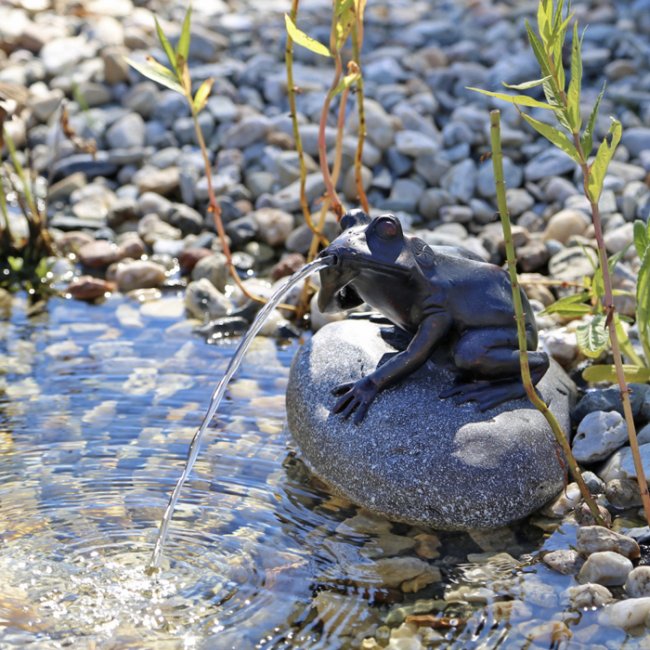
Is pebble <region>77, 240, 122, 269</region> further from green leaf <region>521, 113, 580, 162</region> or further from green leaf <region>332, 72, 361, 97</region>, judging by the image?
green leaf <region>521, 113, 580, 162</region>

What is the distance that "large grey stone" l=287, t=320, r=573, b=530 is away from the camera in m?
3.65

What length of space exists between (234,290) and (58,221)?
1514 millimetres

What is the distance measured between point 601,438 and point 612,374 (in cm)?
27

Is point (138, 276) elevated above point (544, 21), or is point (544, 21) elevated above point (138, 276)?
point (544, 21)

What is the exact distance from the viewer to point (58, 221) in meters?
6.82

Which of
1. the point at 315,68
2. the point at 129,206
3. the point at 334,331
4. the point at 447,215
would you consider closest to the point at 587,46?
the point at 315,68

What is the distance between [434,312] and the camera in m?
3.83

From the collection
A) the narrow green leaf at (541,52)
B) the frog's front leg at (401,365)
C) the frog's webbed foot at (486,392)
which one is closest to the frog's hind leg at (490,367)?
the frog's webbed foot at (486,392)

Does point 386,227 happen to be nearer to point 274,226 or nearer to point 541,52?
point 541,52

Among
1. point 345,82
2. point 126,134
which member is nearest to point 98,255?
point 126,134

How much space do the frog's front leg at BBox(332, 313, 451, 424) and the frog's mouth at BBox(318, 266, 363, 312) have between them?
0.29 m

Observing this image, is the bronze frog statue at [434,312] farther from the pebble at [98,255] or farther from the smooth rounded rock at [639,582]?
the pebble at [98,255]

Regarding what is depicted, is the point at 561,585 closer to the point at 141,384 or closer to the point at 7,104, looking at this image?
the point at 141,384

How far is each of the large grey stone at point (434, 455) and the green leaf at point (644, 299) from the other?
17.2 inches
